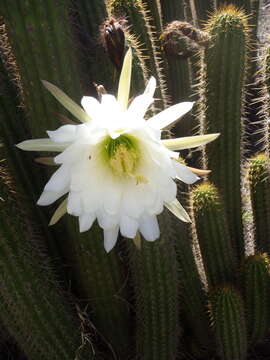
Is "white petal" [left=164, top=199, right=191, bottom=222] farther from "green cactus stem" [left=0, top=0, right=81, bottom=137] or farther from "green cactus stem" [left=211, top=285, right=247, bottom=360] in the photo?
"green cactus stem" [left=211, top=285, right=247, bottom=360]

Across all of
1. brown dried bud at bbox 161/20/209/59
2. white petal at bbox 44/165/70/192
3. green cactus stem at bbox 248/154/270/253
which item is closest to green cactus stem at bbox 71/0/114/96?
brown dried bud at bbox 161/20/209/59

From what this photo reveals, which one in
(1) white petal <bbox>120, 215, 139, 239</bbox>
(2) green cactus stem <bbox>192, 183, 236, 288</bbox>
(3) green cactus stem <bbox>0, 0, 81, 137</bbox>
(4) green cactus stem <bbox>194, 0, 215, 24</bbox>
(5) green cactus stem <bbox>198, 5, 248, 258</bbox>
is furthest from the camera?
(4) green cactus stem <bbox>194, 0, 215, 24</bbox>

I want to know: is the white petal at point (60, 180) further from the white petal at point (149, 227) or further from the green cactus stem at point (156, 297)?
the green cactus stem at point (156, 297)

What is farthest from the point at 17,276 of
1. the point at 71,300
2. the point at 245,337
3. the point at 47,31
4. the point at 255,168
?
the point at 255,168

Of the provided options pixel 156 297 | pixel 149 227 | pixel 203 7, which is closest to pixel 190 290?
pixel 156 297

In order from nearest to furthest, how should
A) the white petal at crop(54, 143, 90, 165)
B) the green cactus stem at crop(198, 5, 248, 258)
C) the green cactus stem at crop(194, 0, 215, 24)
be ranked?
the white petal at crop(54, 143, 90, 165) → the green cactus stem at crop(198, 5, 248, 258) → the green cactus stem at crop(194, 0, 215, 24)

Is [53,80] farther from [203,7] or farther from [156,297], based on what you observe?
[203,7]
